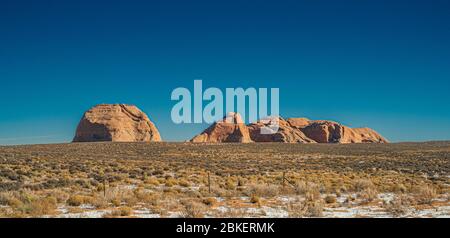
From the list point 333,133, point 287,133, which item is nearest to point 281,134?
point 287,133

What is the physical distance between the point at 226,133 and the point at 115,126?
3368 cm

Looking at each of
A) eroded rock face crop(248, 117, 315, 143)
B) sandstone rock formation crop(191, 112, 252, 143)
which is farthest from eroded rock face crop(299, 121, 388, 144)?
sandstone rock formation crop(191, 112, 252, 143)

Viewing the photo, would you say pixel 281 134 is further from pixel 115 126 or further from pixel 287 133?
pixel 115 126

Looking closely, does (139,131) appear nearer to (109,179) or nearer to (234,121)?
(234,121)

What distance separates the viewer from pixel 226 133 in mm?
127125

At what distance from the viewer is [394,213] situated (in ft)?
37.3

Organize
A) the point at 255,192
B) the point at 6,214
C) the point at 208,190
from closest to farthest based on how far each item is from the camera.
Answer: the point at 6,214
the point at 255,192
the point at 208,190

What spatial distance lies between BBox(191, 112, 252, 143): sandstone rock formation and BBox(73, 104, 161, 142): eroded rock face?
16.6 meters

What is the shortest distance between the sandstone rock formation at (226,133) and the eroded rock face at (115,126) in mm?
16568

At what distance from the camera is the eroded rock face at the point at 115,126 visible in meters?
119
